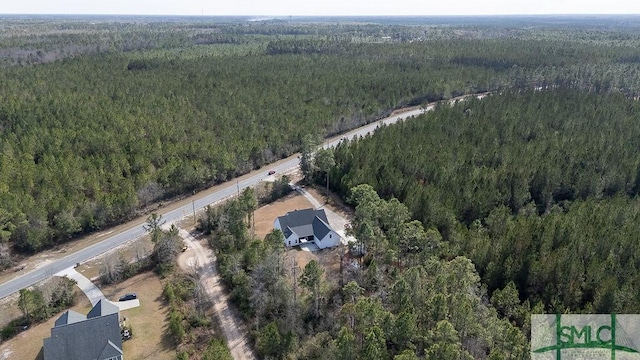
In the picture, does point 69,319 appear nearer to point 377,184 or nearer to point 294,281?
point 294,281

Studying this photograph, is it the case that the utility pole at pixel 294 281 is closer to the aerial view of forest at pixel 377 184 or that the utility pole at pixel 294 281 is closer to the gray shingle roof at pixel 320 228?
the aerial view of forest at pixel 377 184

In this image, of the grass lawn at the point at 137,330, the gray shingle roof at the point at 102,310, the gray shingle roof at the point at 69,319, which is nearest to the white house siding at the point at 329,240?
the grass lawn at the point at 137,330

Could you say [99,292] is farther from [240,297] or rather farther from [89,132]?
[89,132]

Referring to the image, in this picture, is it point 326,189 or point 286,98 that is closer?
point 326,189

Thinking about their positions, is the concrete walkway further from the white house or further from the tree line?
the white house

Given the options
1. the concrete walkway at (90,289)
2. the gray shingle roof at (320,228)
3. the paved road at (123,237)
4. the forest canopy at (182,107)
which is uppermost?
the forest canopy at (182,107)

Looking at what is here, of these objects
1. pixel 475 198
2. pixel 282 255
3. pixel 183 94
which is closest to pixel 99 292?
pixel 282 255

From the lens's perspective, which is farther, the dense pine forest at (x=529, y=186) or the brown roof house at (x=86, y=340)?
the dense pine forest at (x=529, y=186)
